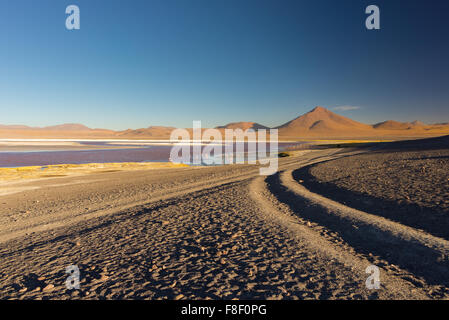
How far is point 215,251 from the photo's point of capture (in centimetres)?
574

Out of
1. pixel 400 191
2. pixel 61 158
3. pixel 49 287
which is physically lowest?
pixel 49 287

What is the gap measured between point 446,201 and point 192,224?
903 centimetres

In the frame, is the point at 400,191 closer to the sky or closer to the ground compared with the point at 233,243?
closer to the sky

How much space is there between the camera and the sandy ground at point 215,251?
13.7 feet

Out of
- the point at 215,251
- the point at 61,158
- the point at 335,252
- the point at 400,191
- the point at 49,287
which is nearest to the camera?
the point at 49,287

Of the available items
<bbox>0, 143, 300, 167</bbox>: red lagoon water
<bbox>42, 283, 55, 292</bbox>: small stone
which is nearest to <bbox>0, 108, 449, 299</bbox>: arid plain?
<bbox>42, 283, 55, 292</bbox>: small stone

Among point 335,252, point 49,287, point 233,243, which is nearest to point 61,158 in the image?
point 49,287

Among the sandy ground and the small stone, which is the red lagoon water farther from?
the small stone

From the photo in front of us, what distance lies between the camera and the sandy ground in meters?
4.18

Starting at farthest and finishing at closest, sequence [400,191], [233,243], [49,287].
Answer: [400,191]
[233,243]
[49,287]

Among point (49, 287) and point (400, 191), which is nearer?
point (49, 287)

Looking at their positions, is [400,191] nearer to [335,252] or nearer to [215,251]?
[335,252]

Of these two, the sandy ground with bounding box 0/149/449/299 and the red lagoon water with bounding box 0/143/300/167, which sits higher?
the red lagoon water with bounding box 0/143/300/167
